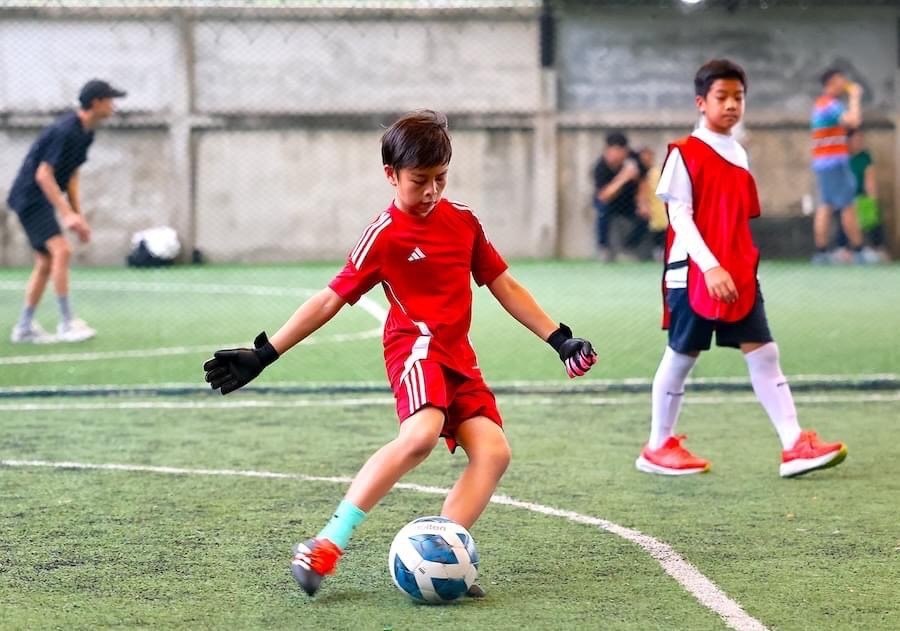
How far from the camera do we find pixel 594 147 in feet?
73.4

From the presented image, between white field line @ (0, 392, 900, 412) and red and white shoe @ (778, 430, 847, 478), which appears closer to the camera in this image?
red and white shoe @ (778, 430, 847, 478)

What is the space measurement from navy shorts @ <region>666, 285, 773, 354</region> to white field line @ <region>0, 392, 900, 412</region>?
209 cm

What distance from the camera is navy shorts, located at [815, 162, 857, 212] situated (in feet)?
64.8

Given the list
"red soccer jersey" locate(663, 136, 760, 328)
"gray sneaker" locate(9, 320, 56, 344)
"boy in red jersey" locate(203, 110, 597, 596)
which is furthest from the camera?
"gray sneaker" locate(9, 320, 56, 344)

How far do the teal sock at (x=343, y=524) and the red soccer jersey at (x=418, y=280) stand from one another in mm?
415

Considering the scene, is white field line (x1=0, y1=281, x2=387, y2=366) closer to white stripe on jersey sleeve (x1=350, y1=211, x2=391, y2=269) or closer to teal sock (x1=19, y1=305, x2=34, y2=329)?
teal sock (x1=19, y1=305, x2=34, y2=329)

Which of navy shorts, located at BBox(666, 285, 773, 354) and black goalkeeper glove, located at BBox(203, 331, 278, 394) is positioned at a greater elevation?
black goalkeeper glove, located at BBox(203, 331, 278, 394)

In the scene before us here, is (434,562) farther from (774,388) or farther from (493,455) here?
(774,388)

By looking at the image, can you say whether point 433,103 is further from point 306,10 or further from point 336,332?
point 336,332

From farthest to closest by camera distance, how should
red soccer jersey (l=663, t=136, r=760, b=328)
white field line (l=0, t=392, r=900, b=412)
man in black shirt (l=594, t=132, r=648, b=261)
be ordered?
1. man in black shirt (l=594, t=132, r=648, b=261)
2. white field line (l=0, t=392, r=900, b=412)
3. red soccer jersey (l=663, t=136, r=760, b=328)

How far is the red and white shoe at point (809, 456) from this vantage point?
584 centimetres

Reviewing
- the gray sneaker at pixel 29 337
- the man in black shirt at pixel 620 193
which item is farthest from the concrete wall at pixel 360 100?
the gray sneaker at pixel 29 337

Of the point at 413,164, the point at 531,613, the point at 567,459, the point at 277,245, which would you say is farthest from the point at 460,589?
the point at 277,245

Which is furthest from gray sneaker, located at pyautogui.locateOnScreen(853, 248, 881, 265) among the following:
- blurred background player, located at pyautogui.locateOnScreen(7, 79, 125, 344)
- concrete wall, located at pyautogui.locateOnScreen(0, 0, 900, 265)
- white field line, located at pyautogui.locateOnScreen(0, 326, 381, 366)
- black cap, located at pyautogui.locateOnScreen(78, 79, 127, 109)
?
black cap, located at pyautogui.locateOnScreen(78, 79, 127, 109)
